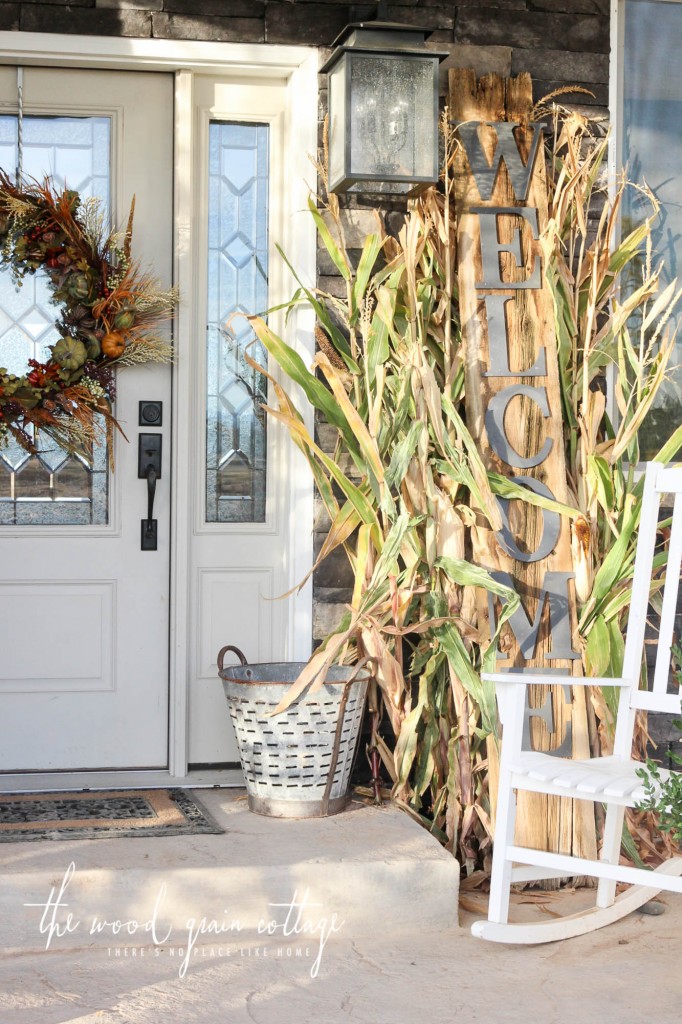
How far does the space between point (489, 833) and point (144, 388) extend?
1.62 metres

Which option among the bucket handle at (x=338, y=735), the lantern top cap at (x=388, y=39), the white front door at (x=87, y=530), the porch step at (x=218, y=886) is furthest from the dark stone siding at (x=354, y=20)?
the porch step at (x=218, y=886)

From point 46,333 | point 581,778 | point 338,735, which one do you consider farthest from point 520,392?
point 46,333

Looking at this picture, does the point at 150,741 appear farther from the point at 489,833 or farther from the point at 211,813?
the point at 489,833

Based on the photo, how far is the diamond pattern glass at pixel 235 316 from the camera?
133 inches

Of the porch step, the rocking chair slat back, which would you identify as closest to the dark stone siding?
the porch step

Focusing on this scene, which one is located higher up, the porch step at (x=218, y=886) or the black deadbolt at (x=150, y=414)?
the black deadbolt at (x=150, y=414)

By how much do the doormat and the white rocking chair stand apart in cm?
75

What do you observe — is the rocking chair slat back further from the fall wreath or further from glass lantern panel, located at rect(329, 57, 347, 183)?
the fall wreath

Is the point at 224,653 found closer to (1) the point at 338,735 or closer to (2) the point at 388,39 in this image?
(1) the point at 338,735

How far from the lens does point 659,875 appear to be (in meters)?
2.16

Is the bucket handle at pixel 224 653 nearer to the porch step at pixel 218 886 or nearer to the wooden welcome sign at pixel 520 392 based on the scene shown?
the porch step at pixel 218 886

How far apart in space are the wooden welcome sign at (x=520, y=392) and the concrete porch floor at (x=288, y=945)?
0.40 m

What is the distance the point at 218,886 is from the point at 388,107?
2027 mm

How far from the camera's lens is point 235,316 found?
3.38m
